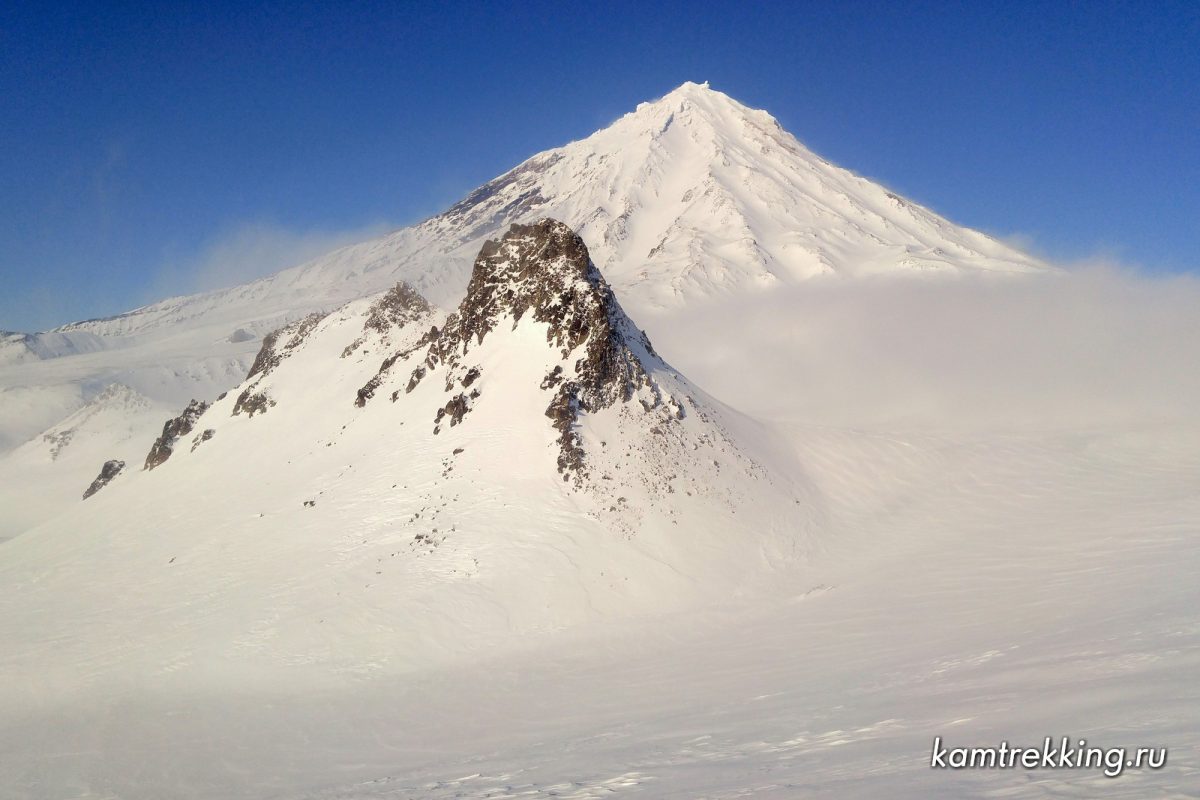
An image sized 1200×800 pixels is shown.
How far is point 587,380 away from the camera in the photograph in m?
24.7

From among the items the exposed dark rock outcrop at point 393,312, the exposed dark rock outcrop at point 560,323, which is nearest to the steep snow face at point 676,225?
the exposed dark rock outcrop at point 393,312

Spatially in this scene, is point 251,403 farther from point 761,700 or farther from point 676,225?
point 676,225

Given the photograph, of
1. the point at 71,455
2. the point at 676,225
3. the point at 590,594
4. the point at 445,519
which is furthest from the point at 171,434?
the point at 676,225

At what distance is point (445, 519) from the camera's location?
71.4 ft

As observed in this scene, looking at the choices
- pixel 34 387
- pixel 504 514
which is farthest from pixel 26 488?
pixel 504 514

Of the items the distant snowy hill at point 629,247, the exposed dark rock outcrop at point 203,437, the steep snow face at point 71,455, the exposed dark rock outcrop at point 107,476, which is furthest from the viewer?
the distant snowy hill at point 629,247

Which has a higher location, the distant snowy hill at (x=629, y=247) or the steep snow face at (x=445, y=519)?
the distant snowy hill at (x=629, y=247)

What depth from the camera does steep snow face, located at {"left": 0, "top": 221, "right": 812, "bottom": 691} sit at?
18.2 m

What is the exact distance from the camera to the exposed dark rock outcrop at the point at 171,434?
1462 inches

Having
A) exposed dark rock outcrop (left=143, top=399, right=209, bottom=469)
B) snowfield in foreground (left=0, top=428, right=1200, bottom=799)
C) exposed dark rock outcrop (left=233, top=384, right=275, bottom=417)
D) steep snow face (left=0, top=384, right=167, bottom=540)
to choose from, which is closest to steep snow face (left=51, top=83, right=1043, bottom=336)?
steep snow face (left=0, top=384, right=167, bottom=540)

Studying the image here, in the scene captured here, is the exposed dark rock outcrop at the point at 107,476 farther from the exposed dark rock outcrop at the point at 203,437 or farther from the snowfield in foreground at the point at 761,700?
the snowfield in foreground at the point at 761,700

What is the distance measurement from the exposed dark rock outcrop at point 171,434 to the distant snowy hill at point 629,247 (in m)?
56.7

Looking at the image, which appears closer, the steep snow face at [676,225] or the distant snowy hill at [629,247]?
the distant snowy hill at [629,247]

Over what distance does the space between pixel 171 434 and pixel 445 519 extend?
26156 millimetres
